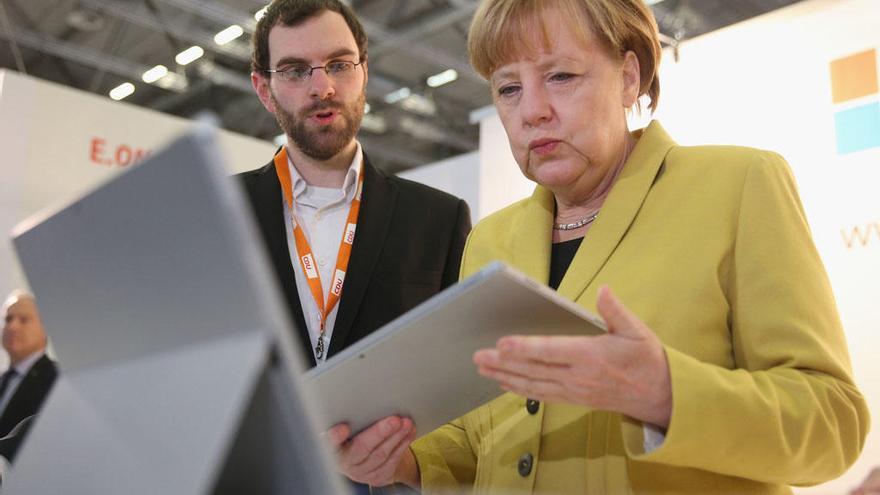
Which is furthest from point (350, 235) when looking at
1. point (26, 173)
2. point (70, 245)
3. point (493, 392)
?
point (26, 173)

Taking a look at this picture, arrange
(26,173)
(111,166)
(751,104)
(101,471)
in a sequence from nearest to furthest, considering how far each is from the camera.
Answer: (101,471)
(751,104)
(26,173)
(111,166)

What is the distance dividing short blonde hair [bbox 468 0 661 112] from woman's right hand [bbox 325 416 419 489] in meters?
0.67

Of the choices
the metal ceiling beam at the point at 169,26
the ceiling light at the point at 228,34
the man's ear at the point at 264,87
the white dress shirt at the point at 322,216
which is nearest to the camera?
the white dress shirt at the point at 322,216

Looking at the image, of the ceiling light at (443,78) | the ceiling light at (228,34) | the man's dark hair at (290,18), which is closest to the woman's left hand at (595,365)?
the man's dark hair at (290,18)

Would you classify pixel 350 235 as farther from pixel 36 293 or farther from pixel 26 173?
pixel 26 173

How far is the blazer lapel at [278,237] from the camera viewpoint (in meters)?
2.22

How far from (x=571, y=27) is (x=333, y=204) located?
3.76 feet

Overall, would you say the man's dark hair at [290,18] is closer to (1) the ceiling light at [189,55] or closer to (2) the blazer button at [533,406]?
(2) the blazer button at [533,406]

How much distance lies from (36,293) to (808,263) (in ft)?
3.31

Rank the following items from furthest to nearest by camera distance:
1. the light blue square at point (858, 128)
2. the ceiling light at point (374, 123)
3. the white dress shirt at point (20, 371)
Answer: the ceiling light at point (374, 123) < the white dress shirt at point (20, 371) < the light blue square at point (858, 128)

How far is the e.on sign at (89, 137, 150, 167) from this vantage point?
17.0 ft

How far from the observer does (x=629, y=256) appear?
1.39 m

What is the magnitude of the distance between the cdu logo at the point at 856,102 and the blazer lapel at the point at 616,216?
231 centimetres

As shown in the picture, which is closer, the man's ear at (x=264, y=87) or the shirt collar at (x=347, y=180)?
the shirt collar at (x=347, y=180)
